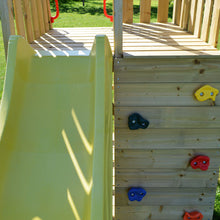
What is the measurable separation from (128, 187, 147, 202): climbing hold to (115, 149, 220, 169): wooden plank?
0.77 ft

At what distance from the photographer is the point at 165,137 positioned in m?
2.44

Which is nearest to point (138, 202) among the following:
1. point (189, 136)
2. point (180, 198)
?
point (180, 198)

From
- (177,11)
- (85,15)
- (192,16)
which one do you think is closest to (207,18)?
(192,16)

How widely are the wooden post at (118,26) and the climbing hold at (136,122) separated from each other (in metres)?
0.52

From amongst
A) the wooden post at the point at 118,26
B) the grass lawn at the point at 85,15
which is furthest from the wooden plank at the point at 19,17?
the grass lawn at the point at 85,15

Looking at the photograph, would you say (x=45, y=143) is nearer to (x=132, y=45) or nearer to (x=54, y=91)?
(x=54, y=91)

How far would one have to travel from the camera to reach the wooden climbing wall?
2205 millimetres

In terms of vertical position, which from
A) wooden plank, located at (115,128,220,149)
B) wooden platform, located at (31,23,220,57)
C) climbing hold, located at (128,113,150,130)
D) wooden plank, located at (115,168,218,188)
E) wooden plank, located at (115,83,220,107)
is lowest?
wooden plank, located at (115,168,218,188)

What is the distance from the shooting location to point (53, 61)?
7.03 ft

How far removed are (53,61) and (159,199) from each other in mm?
1664

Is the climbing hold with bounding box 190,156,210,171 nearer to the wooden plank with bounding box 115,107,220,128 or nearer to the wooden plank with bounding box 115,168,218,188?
the wooden plank with bounding box 115,168,218,188

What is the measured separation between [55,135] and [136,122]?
2.39ft

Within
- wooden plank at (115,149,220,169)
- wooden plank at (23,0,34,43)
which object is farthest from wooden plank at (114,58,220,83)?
wooden plank at (23,0,34,43)

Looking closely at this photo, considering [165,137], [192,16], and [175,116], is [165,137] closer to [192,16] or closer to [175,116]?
[175,116]
